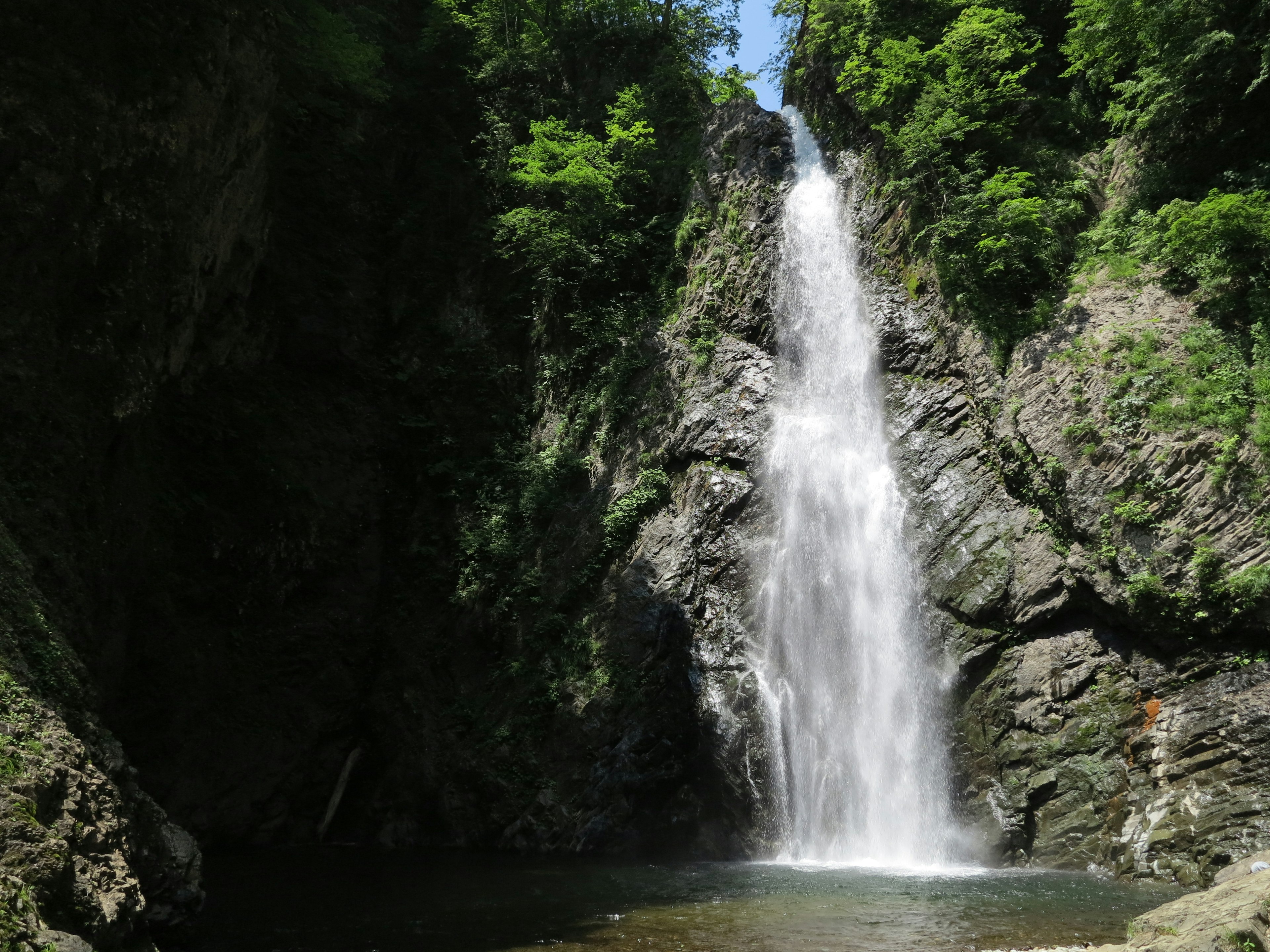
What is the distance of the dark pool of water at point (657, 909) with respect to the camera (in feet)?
24.4

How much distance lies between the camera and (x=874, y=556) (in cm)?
1440

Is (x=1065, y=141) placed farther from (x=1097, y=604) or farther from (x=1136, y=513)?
(x=1097, y=604)

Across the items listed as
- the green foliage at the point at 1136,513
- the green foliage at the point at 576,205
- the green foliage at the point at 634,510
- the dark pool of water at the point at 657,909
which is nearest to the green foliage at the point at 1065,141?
the green foliage at the point at 1136,513

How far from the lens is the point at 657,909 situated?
29.1ft

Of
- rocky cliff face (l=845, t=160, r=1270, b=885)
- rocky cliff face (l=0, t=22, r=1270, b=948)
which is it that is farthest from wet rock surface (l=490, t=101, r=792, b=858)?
rocky cliff face (l=845, t=160, r=1270, b=885)

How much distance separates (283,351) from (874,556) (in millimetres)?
12684

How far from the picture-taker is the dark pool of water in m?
7.44

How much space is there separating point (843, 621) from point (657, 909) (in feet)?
21.5

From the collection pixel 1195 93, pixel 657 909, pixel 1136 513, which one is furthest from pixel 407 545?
pixel 1195 93

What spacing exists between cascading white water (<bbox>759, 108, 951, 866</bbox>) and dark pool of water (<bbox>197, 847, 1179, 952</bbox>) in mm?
1322

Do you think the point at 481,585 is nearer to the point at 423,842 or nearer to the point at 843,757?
the point at 423,842

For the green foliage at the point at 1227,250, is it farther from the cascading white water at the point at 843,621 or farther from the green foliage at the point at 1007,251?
the cascading white water at the point at 843,621

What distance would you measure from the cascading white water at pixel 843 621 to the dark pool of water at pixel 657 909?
4.34 ft

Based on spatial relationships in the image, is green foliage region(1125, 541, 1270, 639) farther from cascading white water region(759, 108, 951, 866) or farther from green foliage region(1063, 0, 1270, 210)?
green foliage region(1063, 0, 1270, 210)
